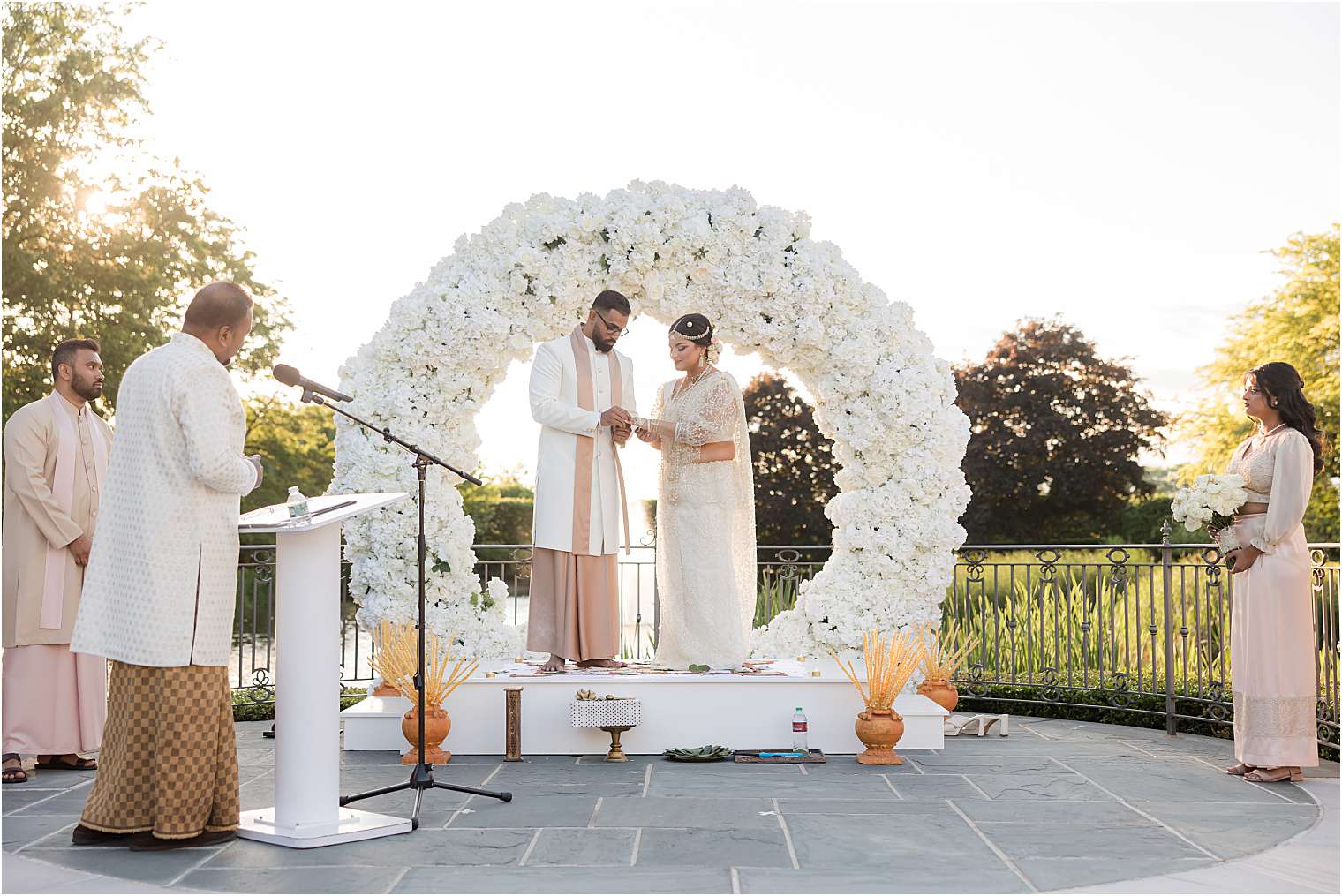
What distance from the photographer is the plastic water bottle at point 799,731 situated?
20.7 ft

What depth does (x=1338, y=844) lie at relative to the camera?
458 centimetres

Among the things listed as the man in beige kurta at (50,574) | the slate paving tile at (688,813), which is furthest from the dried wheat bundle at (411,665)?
the man in beige kurta at (50,574)

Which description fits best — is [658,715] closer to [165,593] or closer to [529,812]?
[529,812]

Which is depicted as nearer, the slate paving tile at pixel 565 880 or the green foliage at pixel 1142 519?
the slate paving tile at pixel 565 880

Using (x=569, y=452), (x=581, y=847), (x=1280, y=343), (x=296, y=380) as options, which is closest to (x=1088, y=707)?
(x=569, y=452)

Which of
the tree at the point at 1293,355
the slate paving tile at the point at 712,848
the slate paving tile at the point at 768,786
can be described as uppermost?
the tree at the point at 1293,355

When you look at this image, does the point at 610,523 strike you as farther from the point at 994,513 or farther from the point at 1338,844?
the point at 994,513

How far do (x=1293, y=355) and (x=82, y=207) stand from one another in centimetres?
2128

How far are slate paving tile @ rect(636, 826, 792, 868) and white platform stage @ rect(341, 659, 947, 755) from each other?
1.73 metres

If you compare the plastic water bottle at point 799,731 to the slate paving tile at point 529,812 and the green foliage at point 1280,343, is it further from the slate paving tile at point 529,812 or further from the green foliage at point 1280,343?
the green foliage at point 1280,343

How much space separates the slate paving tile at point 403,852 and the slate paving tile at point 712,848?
469mm

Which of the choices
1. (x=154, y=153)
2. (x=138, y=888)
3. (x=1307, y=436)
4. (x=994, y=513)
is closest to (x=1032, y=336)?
(x=994, y=513)

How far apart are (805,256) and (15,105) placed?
14.6 metres

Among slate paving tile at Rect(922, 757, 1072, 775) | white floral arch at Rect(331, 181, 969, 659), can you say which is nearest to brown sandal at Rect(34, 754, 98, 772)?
white floral arch at Rect(331, 181, 969, 659)
